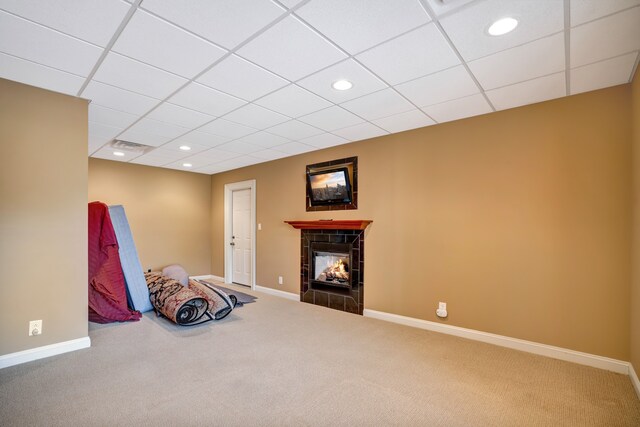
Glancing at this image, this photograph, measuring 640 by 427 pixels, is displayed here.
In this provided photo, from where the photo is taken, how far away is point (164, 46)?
2.07m

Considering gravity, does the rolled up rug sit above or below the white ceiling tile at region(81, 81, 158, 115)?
below

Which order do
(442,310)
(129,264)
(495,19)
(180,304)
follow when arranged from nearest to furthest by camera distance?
(495,19), (442,310), (180,304), (129,264)

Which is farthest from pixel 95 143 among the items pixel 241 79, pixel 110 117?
pixel 241 79

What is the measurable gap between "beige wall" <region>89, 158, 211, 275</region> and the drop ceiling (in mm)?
2579

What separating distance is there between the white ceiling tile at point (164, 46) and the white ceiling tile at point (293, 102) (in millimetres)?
690

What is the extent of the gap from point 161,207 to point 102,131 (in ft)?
8.57

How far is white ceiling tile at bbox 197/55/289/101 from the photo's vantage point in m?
2.32

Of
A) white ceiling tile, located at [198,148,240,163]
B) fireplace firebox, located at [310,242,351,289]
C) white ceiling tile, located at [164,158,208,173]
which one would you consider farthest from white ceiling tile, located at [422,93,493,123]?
white ceiling tile, located at [164,158,208,173]

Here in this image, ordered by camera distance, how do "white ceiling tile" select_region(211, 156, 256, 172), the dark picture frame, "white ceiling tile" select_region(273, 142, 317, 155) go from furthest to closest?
"white ceiling tile" select_region(211, 156, 256, 172)
"white ceiling tile" select_region(273, 142, 317, 155)
the dark picture frame

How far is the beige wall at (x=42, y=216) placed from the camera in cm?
262

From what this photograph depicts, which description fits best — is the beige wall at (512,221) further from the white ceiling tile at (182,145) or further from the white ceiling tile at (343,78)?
the white ceiling tile at (182,145)

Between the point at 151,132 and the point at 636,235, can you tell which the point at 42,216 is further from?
the point at 636,235

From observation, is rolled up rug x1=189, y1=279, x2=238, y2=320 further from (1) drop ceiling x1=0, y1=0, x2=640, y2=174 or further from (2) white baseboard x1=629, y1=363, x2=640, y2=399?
(2) white baseboard x1=629, y1=363, x2=640, y2=399

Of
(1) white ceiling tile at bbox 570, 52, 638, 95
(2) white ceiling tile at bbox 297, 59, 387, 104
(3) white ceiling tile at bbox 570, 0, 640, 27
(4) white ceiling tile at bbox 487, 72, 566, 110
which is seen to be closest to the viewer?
(3) white ceiling tile at bbox 570, 0, 640, 27
